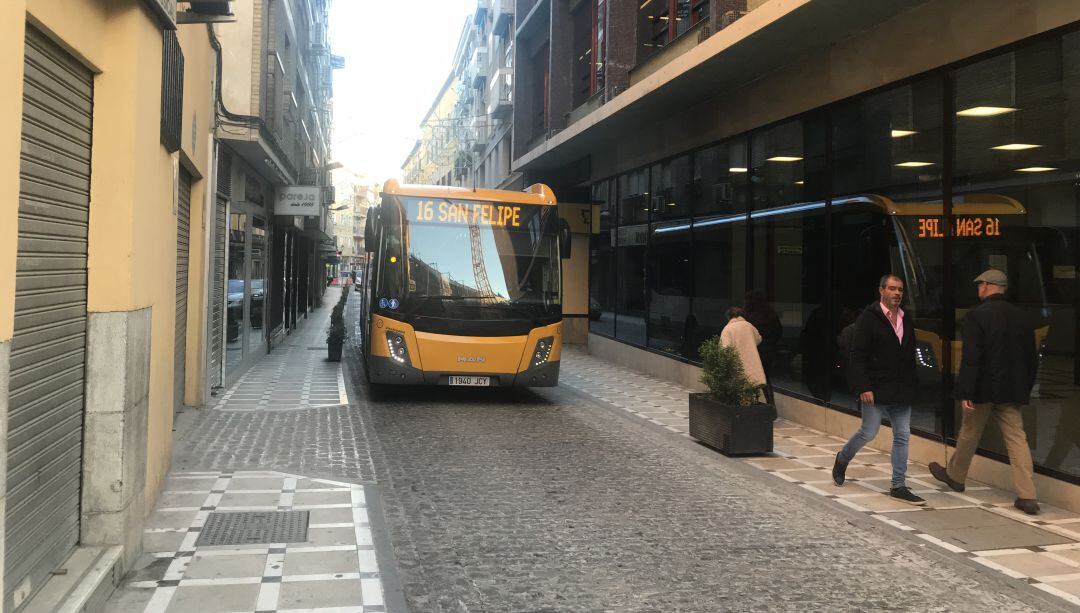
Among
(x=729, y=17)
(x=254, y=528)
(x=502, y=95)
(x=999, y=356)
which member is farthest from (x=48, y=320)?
(x=502, y=95)

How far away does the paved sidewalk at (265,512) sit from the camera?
4609 mm

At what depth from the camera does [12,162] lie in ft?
9.82

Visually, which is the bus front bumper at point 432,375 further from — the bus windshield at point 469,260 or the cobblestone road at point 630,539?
the cobblestone road at point 630,539

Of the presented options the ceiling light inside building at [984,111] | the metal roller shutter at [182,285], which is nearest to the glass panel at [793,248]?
the ceiling light inside building at [984,111]

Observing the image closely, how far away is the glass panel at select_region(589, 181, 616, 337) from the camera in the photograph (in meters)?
20.2

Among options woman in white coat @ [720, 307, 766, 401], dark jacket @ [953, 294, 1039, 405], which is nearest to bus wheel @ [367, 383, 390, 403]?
woman in white coat @ [720, 307, 766, 401]

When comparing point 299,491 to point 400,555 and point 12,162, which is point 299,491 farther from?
point 12,162

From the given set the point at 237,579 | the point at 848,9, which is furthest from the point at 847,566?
the point at 848,9

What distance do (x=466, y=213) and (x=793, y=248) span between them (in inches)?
182

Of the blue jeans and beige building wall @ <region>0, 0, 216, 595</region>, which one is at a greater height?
beige building wall @ <region>0, 0, 216, 595</region>

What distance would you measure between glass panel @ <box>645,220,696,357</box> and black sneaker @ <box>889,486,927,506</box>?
7.69 metres

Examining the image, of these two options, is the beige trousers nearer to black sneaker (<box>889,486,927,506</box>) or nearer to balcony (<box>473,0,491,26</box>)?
black sneaker (<box>889,486,927,506</box>)

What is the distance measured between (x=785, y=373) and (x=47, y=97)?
32.4ft

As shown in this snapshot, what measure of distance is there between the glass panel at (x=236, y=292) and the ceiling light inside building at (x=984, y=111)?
35.0 feet
